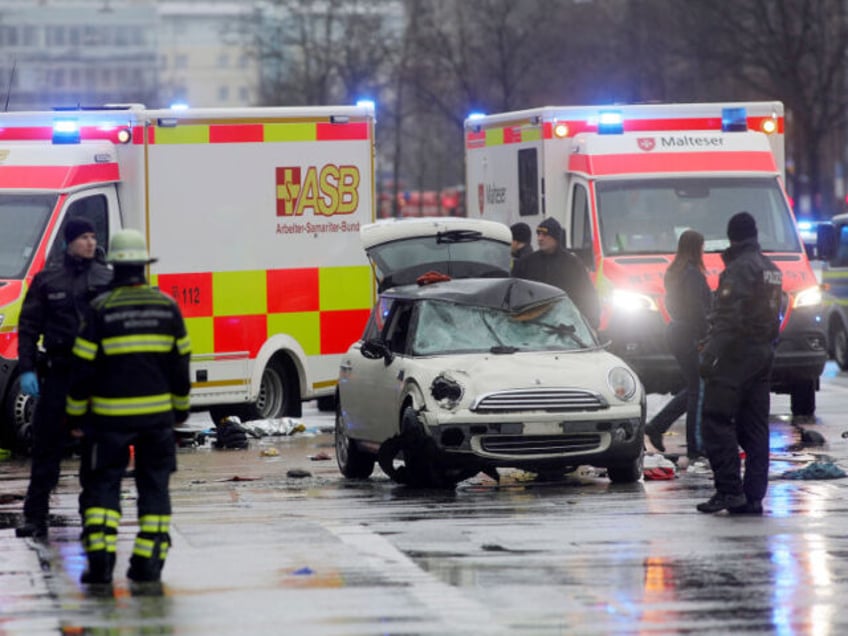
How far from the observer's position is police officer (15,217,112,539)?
37.4ft

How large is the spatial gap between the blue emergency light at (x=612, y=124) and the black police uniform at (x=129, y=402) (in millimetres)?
10629

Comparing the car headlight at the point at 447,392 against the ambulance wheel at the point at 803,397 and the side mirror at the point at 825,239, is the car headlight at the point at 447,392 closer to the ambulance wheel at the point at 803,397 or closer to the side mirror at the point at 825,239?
the ambulance wheel at the point at 803,397

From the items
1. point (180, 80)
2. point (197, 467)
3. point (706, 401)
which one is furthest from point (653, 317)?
point (180, 80)

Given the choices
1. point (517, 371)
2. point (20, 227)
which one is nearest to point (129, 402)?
point (517, 371)

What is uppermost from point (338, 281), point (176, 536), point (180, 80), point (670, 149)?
point (180, 80)

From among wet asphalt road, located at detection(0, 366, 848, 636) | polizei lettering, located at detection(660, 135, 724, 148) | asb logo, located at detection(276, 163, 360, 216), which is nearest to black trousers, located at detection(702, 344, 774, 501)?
wet asphalt road, located at detection(0, 366, 848, 636)

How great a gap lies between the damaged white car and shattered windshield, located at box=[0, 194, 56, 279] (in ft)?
10.9

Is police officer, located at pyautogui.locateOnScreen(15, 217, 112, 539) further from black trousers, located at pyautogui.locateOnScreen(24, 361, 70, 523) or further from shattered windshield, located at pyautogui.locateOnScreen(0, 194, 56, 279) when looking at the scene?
shattered windshield, located at pyautogui.locateOnScreen(0, 194, 56, 279)

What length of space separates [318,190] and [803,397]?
4.83m

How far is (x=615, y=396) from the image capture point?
43.9 ft

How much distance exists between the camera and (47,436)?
11391 millimetres

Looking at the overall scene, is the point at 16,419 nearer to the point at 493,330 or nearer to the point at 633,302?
the point at 493,330

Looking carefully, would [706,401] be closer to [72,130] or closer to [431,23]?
[72,130]

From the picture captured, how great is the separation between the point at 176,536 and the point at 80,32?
176m
